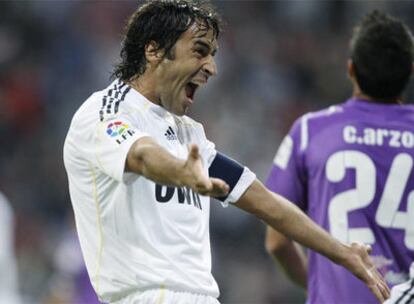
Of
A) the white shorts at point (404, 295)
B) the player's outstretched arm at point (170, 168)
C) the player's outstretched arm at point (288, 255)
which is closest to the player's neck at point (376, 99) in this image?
the player's outstretched arm at point (288, 255)

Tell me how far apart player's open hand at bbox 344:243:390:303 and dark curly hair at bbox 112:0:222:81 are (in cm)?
105

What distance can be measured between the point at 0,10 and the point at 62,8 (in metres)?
0.85

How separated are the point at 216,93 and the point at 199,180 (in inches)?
420

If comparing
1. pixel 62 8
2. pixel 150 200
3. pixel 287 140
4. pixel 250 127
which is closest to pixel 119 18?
pixel 62 8

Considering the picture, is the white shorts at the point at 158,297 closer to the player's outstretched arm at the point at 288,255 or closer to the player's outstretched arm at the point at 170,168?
the player's outstretched arm at the point at 170,168

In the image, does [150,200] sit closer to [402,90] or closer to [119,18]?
[402,90]

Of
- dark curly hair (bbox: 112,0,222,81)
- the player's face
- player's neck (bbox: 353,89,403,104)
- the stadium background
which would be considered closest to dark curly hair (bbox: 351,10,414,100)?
player's neck (bbox: 353,89,403,104)

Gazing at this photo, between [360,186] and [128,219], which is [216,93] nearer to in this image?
[360,186]

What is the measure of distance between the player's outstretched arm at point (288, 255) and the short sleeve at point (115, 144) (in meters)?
1.87

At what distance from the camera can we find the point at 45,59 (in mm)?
14531

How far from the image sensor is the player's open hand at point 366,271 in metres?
4.20

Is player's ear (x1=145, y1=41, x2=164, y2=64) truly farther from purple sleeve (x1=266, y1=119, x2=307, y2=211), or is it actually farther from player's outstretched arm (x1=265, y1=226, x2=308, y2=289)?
player's outstretched arm (x1=265, y1=226, x2=308, y2=289)

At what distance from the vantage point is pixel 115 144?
3.70 metres

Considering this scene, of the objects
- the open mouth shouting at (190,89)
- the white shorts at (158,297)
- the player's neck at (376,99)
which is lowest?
the white shorts at (158,297)
